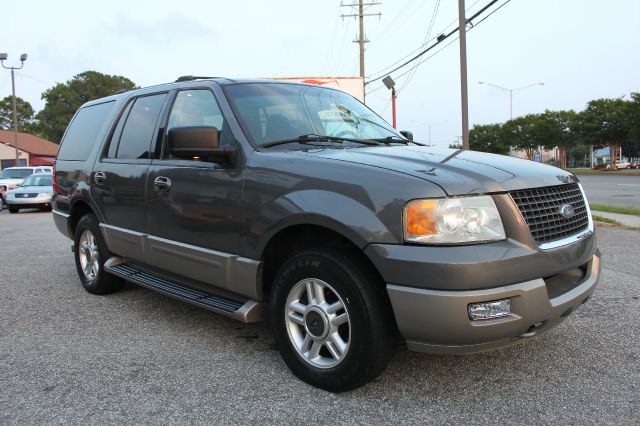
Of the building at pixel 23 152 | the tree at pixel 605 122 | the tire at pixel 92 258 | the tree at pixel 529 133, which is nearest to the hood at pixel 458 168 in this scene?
→ the tire at pixel 92 258

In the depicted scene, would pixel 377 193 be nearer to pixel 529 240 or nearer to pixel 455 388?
pixel 529 240

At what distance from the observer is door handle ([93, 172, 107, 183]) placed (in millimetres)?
4721

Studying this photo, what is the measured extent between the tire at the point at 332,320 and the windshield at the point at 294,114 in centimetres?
101

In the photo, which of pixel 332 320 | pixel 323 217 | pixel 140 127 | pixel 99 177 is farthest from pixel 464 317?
pixel 99 177

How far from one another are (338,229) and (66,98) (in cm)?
8568

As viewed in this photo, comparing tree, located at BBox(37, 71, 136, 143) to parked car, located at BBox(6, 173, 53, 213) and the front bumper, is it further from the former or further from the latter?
the front bumper

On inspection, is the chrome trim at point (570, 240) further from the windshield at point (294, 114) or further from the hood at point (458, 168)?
the windshield at point (294, 114)

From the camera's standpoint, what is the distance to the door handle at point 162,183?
12.7 ft

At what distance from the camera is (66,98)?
255 ft

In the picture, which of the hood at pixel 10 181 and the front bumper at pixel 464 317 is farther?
the hood at pixel 10 181

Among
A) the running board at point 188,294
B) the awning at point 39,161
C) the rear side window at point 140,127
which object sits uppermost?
the awning at point 39,161

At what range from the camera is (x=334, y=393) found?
2918 mm

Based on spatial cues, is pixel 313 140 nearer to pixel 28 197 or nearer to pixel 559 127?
pixel 28 197

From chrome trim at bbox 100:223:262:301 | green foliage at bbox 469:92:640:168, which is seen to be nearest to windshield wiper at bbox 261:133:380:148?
chrome trim at bbox 100:223:262:301
